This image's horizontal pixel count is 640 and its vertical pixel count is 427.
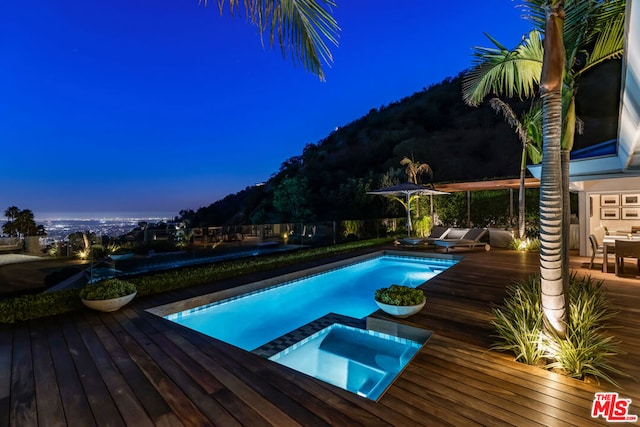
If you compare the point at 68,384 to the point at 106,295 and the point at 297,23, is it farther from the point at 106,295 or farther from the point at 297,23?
the point at 297,23

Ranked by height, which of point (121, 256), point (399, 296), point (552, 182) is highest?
point (552, 182)

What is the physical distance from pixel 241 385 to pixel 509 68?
209 inches

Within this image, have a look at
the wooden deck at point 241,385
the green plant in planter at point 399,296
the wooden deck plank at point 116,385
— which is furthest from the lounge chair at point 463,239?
the wooden deck plank at point 116,385

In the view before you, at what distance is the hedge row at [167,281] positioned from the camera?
14.3 feet

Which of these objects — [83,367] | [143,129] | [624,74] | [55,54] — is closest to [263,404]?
[83,367]

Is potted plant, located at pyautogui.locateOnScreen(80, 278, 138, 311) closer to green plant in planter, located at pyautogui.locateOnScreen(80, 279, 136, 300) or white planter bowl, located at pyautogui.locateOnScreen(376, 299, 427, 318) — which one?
green plant in planter, located at pyautogui.locateOnScreen(80, 279, 136, 300)

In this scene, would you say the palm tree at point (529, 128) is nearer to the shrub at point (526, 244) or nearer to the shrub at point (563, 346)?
the shrub at point (526, 244)

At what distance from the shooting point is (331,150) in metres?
33.8

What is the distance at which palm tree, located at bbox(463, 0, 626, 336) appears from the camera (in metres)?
2.69

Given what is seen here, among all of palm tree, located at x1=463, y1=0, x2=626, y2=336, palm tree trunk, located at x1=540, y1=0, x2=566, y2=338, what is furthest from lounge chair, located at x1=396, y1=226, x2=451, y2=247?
palm tree trunk, located at x1=540, y1=0, x2=566, y2=338

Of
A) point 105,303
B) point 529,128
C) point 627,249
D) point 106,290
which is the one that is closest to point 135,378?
point 105,303

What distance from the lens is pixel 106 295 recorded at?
15.2ft

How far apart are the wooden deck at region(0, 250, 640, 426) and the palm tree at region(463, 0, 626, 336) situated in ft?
2.64

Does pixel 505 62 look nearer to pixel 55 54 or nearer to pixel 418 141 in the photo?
pixel 55 54
